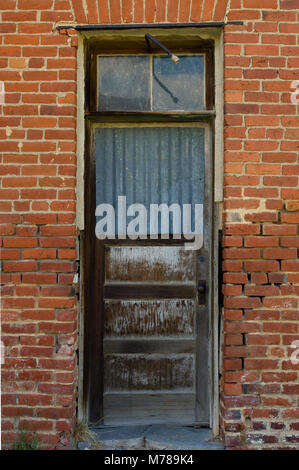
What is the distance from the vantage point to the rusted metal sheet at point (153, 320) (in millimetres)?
3180

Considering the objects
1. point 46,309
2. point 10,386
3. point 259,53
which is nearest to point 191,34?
point 259,53

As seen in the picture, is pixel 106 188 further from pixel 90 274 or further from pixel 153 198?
pixel 90 274

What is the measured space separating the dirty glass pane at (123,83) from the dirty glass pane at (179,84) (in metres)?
0.09

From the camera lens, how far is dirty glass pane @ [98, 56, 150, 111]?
10.4 ft

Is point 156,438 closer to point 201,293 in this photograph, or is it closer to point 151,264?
point 201,293

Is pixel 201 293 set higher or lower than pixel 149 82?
lower

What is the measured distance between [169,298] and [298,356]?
3.40 feet

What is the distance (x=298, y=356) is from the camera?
9.40 ft

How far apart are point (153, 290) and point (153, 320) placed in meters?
0.24

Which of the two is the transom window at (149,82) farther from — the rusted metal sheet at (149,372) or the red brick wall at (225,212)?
the rusted metal sheet at (149,372)

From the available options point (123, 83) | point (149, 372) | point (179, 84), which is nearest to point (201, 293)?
point (149, 372)

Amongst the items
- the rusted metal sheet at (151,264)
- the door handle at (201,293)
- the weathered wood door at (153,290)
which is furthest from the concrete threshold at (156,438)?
the rusted metal sheet at (151,264)

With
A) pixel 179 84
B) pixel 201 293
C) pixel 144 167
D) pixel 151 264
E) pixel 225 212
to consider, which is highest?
pixel 179 84

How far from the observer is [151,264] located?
10.4 ft
